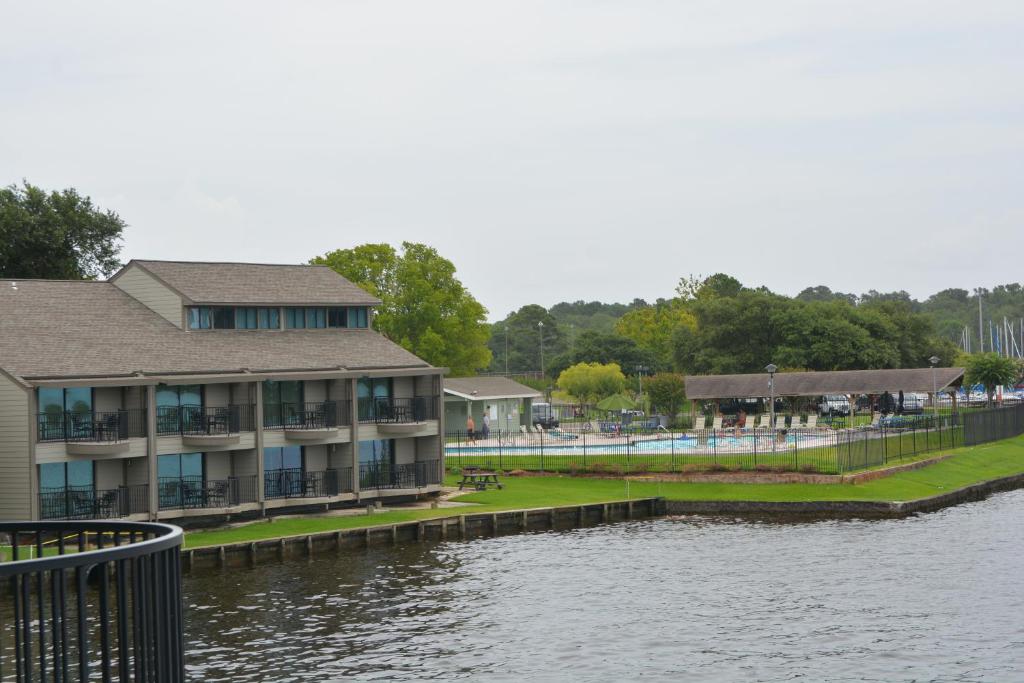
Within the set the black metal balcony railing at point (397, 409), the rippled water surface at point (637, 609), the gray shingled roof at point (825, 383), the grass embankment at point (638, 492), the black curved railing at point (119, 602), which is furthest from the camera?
the gray shingled roof at point (825, 383)

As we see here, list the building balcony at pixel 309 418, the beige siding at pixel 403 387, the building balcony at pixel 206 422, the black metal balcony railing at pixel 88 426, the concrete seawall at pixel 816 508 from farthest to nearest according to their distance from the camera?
the beige siding at pixel 403 387, the concrete seawall at pixel 816 508, the building balcony at pixel 309 418, the building balcony at pixel 206 422, the black metal balcony railing at pixel 88 426

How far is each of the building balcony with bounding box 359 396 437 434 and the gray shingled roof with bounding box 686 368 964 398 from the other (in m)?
47.2

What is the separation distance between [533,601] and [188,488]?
18354mm

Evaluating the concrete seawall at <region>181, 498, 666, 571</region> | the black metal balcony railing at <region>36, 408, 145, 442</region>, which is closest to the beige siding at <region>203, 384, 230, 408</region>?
the black metal balcony railing at <region>36, 408, 145, 442</region>

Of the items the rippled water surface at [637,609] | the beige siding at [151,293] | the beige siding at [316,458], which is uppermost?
the beige siding at [151,293]

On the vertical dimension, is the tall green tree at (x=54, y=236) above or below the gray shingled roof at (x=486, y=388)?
above

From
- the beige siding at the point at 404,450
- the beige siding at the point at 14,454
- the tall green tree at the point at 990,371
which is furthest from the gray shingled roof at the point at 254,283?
the tall green tree at the point at 990,371

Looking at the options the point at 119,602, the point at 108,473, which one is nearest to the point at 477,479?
the point at 108,473

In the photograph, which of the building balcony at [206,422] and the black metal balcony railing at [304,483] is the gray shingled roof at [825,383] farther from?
the building balcony at [206,422]

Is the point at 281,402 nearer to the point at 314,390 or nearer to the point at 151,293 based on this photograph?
the point at 314,390

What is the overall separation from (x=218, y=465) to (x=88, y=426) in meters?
6.84

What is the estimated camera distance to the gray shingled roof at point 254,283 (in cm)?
6384

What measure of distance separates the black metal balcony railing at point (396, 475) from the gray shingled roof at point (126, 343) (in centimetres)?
477

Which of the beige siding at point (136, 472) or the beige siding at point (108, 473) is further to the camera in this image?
the beige siding at point (136, 472)
